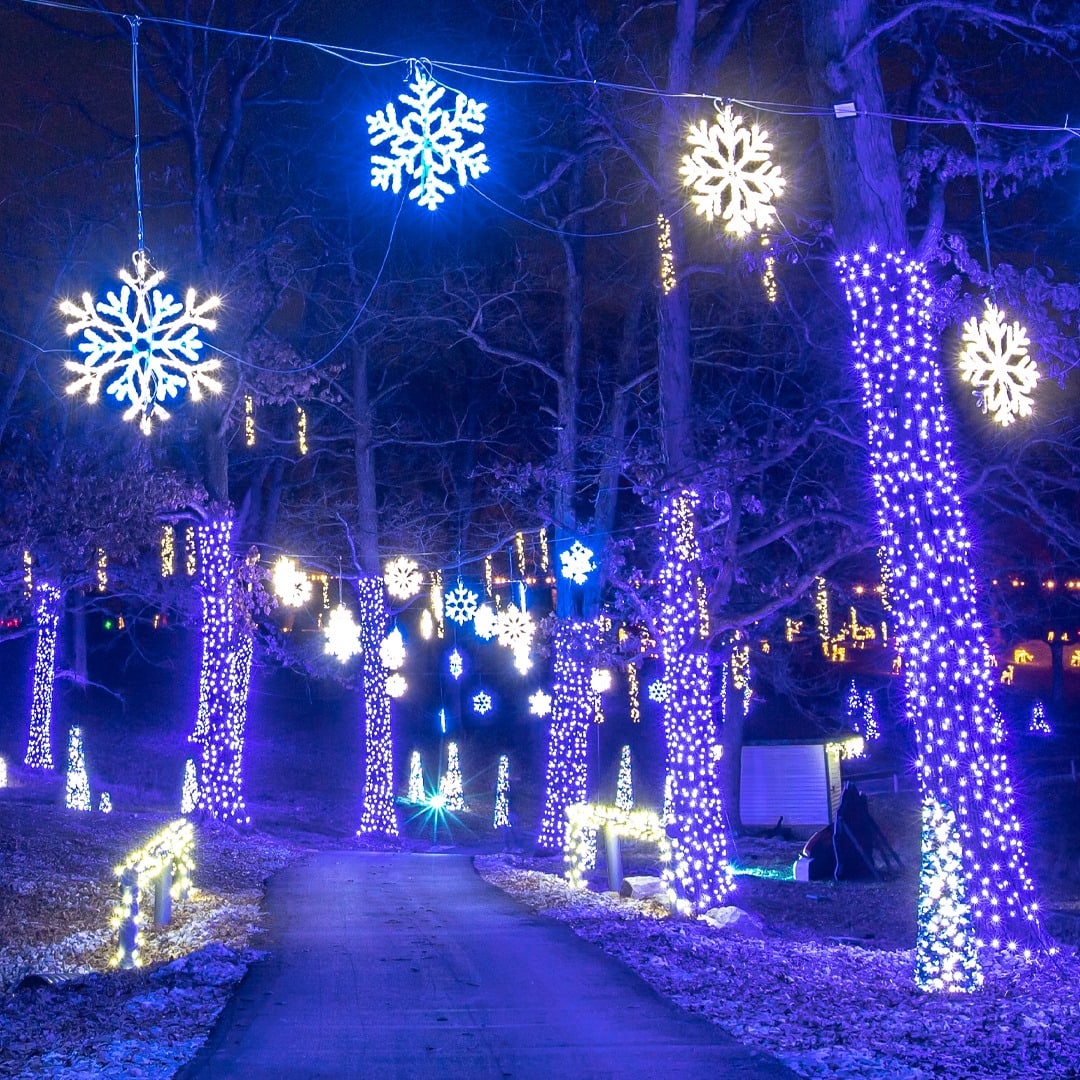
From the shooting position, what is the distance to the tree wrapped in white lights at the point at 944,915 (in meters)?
9.26

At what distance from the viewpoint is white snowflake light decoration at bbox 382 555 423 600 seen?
2273 cm

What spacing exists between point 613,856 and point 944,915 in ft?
16.1

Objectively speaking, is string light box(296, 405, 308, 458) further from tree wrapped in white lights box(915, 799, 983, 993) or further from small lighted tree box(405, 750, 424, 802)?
tree wrapped in white lights box(915, 799, 983, 993)

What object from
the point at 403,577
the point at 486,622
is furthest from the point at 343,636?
the point at 486,622

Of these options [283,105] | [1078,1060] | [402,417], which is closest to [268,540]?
[402,417]

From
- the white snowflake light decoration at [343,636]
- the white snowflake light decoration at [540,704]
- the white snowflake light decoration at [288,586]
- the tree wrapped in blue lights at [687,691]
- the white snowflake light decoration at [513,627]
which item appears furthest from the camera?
the white snowflake light decoration at [540,704]

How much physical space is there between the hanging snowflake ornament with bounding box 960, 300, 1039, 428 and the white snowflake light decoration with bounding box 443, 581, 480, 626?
1212 cm

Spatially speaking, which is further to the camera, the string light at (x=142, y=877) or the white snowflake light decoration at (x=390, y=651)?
the white snowflake light decoration at (x=390, y=651)

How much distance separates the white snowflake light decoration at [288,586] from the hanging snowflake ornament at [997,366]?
48.8 ft

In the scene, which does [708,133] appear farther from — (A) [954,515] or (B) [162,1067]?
(B) [162,1067]

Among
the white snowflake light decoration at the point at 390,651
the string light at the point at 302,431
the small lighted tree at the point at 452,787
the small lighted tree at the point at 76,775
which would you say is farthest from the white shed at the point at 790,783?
the small lighted tree at the point at 76,775

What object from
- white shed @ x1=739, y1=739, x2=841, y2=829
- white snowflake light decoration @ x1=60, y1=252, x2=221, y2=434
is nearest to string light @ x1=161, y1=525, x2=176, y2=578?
white shed @ x1=739, y1=739, x2=841, y2=829

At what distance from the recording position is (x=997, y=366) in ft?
33.1

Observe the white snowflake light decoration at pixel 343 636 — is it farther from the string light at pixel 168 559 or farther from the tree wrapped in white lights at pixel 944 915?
the tree wrapped in white lights at pixel 944 915
